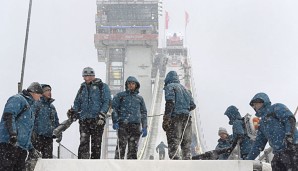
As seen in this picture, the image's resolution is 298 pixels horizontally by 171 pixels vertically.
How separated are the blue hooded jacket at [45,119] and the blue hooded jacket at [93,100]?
42 cm

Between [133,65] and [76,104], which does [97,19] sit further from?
[76,104]

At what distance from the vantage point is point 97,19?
55844 millimetres

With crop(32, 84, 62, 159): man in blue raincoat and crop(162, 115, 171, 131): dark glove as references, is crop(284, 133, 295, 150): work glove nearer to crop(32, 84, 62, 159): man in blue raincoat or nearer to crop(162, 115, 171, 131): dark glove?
crop(162, 115, 171, 131): dark glove

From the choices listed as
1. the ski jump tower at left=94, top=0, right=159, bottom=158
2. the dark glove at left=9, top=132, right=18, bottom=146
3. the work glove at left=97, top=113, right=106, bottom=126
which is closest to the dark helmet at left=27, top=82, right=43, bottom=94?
the dark glove at left=9, top=132, right=18, bottom=146

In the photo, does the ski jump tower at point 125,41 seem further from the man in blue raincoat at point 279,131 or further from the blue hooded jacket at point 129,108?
the man in blue raincoat at point 279,131

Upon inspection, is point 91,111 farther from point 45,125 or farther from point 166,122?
point 166,122

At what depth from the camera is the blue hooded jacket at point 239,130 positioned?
6.42 meters

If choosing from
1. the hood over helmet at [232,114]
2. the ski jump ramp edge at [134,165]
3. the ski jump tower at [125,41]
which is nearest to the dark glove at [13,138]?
the ski jump ramp edge at [134,165]

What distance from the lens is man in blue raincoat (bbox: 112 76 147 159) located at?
21.4ft

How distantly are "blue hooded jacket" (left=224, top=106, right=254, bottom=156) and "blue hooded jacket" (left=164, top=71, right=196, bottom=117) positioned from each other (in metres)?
0.70

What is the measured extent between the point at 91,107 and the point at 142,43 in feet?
149

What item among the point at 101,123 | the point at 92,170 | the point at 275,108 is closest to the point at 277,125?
the point at 275,108

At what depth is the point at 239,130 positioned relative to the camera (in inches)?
252

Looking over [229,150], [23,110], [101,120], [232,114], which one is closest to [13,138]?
[23,110]
